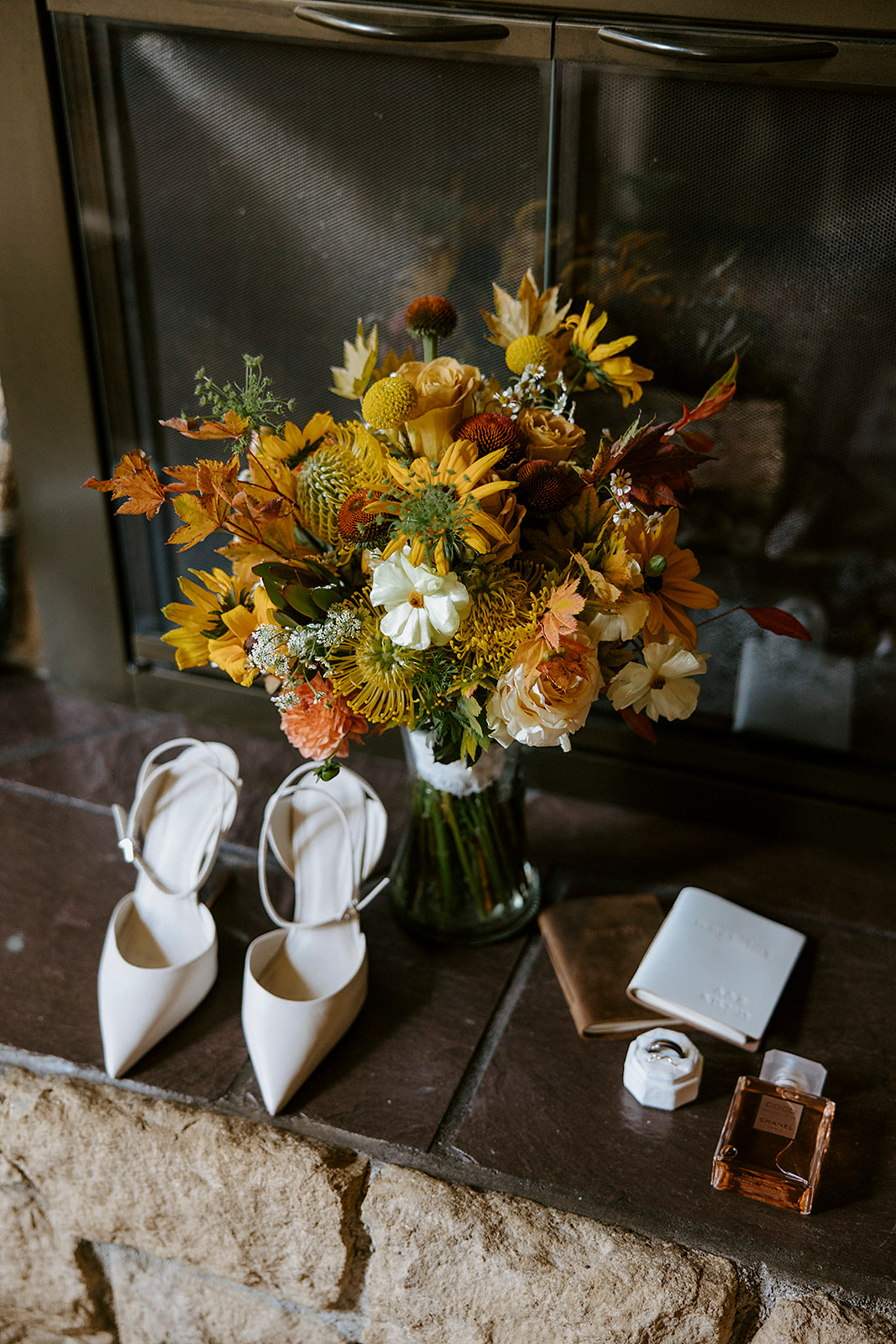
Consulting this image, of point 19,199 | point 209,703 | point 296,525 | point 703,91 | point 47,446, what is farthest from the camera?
point 209,703

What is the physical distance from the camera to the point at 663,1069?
0.97 meters

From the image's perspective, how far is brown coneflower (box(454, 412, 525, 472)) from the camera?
32.3 inches

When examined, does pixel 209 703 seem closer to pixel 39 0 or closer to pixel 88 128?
pixel 88 128

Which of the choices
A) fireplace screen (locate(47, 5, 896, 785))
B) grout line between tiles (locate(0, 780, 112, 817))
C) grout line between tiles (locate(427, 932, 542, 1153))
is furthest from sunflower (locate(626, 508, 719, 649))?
grout line between tiles (locate(0, 780, 112, 817))

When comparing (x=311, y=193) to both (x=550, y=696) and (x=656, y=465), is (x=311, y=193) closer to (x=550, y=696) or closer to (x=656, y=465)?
(x=656, y=465)

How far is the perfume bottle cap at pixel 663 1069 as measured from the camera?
0.97 m

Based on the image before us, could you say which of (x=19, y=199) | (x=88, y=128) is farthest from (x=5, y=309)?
(x=88, y=128)

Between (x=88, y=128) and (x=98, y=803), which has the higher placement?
(x=88, y=128)

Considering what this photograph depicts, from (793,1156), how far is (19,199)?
1.29 meters

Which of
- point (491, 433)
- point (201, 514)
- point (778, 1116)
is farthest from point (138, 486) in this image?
point (778, 1116)

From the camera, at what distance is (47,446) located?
4.58 feet

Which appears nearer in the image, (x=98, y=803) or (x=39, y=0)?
(x=39, y=0)

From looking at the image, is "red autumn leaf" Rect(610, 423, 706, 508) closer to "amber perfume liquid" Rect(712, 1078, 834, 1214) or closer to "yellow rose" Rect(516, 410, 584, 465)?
"yellow rose" Rect(516, 410, 584, 465)

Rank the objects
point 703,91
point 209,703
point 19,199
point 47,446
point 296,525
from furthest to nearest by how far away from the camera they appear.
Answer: point 209,703 → point 47,446 → point 19,199 → point 703,91 → point 296,525
